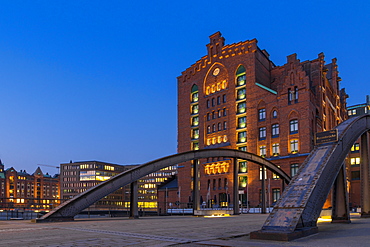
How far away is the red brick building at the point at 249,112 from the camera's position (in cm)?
7050

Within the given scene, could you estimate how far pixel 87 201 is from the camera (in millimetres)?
21641

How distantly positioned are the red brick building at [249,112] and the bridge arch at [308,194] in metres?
53.6

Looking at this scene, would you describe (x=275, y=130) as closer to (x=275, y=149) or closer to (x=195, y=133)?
(x=275, y=149)

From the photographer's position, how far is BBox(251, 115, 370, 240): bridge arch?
10.8 meters

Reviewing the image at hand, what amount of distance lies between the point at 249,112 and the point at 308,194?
66.8 meters

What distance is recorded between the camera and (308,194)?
40.1 feet

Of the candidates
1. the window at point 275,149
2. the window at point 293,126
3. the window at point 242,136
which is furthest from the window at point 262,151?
the window at point 293,126

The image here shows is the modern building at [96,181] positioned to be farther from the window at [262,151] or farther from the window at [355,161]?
the window at [262,151]

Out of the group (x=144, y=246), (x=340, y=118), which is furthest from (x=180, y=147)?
(x=144, y=246)

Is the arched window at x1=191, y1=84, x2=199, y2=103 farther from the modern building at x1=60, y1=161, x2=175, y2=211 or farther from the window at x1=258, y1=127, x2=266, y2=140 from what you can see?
the modern building at x1=60, y1=161, x2=175, y2=211

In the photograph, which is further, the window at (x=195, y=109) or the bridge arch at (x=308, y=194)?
the window at (x=195, y=109)

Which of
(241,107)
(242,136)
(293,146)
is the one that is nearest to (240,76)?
(241,107)

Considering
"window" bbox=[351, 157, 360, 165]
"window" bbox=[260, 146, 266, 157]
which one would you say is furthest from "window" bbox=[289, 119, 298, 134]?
"window" bbox=[351, 157, 360, 165]

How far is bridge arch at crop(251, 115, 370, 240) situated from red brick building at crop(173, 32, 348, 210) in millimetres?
53623
